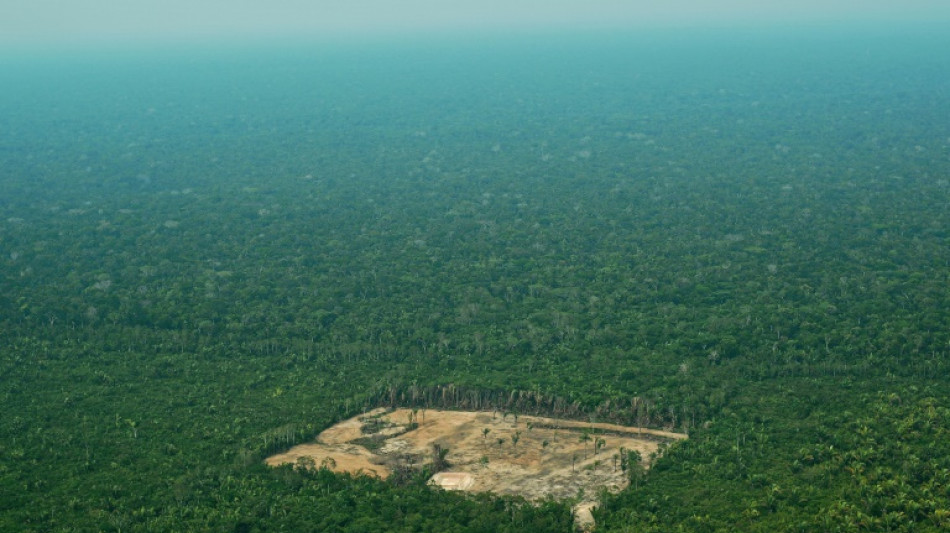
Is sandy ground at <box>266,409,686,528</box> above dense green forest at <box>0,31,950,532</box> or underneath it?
underneath

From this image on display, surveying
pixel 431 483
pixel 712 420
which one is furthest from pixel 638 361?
pixel 431 483

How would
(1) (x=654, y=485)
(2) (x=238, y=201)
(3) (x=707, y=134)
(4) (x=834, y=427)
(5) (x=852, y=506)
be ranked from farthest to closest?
(3) (x=707, y=134) → (2) (x=238, y=201) → (4) (x=834, y=427) → (1) (x=654, y=485) → (5) (x=852, y=506)

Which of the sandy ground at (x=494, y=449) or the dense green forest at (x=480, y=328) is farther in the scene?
the sandy ground at (x=494, y=449)

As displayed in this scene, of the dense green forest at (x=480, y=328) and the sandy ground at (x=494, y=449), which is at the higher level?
the dense green forest at (x=480, y=328)

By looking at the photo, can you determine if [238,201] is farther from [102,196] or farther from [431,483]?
[431,483]

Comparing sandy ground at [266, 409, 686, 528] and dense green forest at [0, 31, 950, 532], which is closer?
dense green forest at [0, 31, 950, 532]
